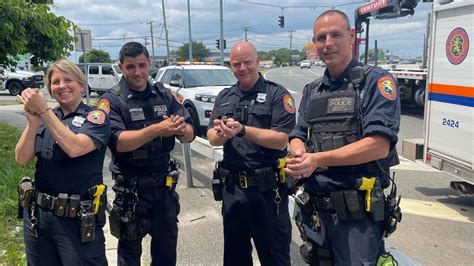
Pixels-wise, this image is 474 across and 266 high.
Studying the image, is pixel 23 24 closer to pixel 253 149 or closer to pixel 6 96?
pixel 253 149

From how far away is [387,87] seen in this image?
223 cm

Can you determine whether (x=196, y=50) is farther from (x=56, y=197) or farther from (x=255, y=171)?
(x=56, y=197)

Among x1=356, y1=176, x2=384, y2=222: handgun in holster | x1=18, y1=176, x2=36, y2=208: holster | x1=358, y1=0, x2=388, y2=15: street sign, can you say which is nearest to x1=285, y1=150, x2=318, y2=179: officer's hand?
x1=356, y1=176, x2=384, y2=222: handgun in holster

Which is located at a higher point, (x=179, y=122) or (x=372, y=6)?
(x=372, y=6)

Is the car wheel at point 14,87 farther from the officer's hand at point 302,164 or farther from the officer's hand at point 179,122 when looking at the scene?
the officer's hand at point 302,164

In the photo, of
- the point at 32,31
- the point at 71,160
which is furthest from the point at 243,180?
the point at 32,31

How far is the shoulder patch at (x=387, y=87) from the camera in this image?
221cm

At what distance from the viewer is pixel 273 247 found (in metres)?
3.01

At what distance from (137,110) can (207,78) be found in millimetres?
7302

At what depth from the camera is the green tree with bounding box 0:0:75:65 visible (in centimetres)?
626

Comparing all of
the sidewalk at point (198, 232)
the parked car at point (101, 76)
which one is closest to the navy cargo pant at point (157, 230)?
the sidewalk at point (198, 232)

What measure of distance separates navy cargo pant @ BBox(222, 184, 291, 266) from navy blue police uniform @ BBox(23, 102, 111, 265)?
98 cm

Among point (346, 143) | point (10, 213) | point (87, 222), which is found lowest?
point (10, 213)

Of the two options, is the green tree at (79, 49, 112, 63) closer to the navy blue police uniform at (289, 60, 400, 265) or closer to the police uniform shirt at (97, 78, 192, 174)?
the police uniform shirt at (97, 78, 192, 174)
